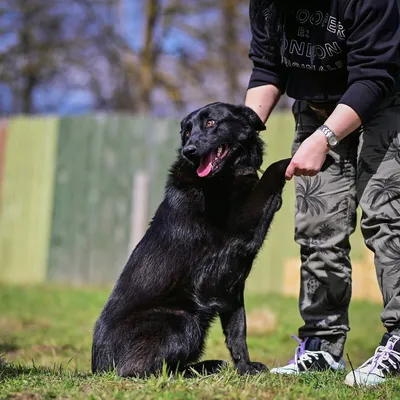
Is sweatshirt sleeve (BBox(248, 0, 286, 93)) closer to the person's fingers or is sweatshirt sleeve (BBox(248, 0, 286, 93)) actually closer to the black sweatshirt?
the black sweatshirt

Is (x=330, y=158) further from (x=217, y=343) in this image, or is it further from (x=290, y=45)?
(x=217, y=343)

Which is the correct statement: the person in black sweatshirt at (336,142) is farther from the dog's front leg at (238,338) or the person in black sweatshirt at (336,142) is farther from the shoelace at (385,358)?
the dog's front leg at (238,338)

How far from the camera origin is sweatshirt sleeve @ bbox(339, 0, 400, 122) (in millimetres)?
2641

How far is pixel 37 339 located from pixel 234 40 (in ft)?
34.0

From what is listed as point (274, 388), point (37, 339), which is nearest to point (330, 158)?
point (274, 388)

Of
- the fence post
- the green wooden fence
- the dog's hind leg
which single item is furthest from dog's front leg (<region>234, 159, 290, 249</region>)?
the green wooden fence

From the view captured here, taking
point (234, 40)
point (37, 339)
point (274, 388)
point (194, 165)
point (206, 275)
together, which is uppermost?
point (234, 40)

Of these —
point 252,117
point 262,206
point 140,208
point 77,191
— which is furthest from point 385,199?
point 77,191

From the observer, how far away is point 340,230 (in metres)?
3.06

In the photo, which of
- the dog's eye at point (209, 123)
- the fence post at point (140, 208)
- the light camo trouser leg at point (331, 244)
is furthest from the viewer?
the fence post at point (140, 208)

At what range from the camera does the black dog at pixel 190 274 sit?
2.71m

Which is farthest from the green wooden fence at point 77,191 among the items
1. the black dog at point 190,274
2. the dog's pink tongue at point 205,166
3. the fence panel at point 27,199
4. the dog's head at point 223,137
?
the black dog at point 190,274

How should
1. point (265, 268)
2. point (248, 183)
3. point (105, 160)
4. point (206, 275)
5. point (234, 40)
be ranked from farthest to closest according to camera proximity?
point (234, 40), point (105, 160), point (265, 268), point (248, 183), point (206, 275)

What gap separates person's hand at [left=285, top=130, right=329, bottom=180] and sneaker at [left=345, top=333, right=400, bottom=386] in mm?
772
